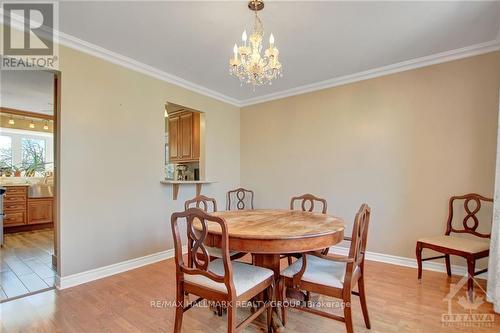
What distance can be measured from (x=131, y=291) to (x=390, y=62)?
12.6 feet

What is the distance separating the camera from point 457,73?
9.52 feet

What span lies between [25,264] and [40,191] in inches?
102

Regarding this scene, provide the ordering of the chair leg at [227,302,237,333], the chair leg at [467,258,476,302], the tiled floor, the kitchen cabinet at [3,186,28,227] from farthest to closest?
the kitchen cabinet at [3,186,28,227]
the tiled floor
the chair leg at [467,258,476,302]
the chair leg at [227,302,237,333]

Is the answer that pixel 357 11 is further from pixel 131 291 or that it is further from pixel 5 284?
pixel 5 284

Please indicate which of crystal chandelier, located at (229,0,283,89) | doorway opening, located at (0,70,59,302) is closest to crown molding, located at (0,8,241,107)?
doorway opening, located at (0,70,59,302)

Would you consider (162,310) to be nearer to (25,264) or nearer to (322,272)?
(322,272)

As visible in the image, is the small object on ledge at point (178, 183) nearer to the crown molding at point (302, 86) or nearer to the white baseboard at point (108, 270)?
the white baseboard at point (108, 270)

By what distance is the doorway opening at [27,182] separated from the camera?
2965 millimetres

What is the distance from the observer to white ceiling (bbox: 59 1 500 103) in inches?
83.2

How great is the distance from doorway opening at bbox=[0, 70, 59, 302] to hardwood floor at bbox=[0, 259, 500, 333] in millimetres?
456

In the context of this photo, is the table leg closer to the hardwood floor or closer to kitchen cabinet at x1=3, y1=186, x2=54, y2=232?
the hardwood floor

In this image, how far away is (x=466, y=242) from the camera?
2.49 metres

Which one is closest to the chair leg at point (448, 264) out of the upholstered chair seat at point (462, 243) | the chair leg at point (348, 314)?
the upholstered chair seat at point (462, 243)

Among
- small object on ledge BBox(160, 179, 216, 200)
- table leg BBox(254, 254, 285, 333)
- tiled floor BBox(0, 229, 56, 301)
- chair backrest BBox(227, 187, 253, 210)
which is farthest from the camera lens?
chair backrest BBox(227, 187, 253, 210)
